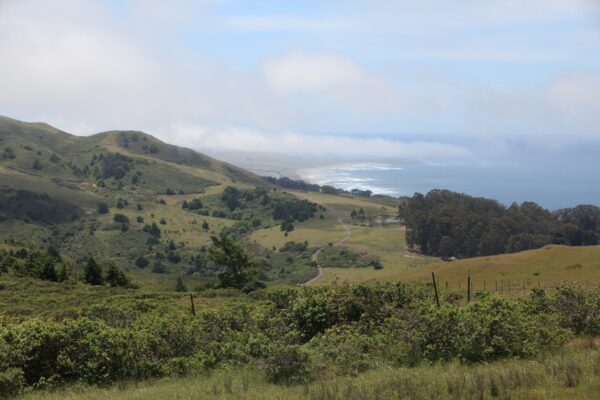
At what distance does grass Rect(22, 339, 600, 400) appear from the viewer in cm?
909

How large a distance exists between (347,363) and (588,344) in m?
5.97

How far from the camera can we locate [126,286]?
51.3 metres

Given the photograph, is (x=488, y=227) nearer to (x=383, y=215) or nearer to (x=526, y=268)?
(x=383, y=215)

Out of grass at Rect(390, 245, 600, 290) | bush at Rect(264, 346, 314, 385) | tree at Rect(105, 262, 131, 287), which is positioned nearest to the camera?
bush at Rect(264, 346, 314, 385)

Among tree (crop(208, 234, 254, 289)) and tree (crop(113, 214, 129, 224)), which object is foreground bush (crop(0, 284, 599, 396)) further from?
tree (crop(113, 214, 129, 224))

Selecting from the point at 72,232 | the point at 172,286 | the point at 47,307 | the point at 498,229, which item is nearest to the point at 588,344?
the point at 47,307

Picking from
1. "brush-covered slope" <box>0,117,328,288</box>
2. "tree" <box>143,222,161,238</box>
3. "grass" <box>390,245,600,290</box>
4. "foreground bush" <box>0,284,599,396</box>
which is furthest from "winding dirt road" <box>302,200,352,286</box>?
"foreground bush" <box>0,284,599,396</box>

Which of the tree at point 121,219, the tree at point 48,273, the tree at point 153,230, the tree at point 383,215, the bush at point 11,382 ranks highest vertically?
the tree at point 383,215

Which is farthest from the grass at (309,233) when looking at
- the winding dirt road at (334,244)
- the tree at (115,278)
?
the tree at (115,278)

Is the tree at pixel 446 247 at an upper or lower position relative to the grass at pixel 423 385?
lower

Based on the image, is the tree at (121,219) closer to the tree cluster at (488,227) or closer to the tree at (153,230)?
the tree at (153,230)

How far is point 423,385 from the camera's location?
959 centimetres

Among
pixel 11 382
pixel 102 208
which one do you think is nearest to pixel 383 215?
pixel 102 208

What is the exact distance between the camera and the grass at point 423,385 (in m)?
9.09
